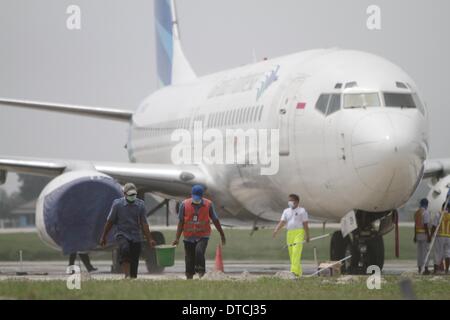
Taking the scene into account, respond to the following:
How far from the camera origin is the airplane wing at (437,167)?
30375mm

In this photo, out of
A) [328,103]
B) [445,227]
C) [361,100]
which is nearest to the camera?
[361,100]

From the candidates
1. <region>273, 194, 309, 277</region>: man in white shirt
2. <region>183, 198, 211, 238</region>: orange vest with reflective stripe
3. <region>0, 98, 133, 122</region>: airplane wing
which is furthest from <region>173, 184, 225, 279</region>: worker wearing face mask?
<region>0, 98, 133, 122</region>: airplane wing

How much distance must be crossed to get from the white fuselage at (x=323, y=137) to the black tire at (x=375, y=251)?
0.85 metres

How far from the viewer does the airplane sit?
2325 centimetres

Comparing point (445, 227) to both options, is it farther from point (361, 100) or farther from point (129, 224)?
point (129, 224)

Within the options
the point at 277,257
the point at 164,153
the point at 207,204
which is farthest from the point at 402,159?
the point at 277,257

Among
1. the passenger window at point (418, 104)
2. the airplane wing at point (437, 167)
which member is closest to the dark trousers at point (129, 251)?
the passenger window at point (418, 104)

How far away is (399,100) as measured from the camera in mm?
23922

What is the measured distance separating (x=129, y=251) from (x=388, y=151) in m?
4.96

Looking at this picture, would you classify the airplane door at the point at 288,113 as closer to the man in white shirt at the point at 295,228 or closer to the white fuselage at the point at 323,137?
the white fuselage at the point at 323,137

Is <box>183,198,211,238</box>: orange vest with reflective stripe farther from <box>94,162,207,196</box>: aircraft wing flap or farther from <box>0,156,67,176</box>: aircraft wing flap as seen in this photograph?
<box>94,162,207,196</box>: aircraft wing flap

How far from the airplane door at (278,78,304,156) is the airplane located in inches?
1.0

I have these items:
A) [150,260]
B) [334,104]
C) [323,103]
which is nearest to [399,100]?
[334,104]
